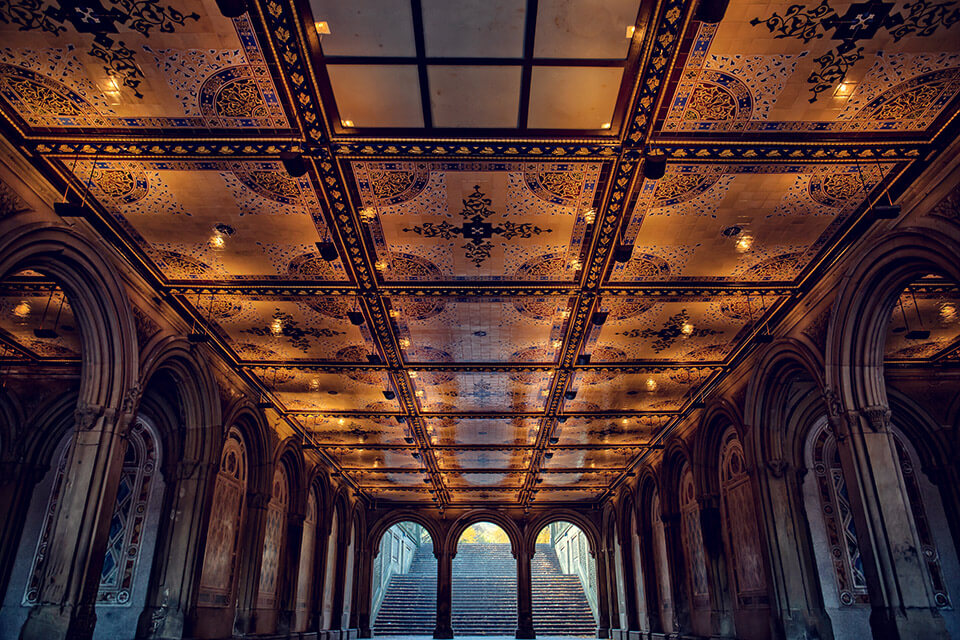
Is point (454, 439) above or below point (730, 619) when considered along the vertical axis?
above

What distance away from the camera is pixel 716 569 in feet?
41.1

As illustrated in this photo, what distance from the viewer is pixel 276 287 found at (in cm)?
867

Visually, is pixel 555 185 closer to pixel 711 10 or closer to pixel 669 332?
pixel 711 10

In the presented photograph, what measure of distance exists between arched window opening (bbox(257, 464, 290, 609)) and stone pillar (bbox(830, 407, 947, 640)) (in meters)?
10.9

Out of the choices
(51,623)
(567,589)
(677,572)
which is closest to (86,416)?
(51,623)

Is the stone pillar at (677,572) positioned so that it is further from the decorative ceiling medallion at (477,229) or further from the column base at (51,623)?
the column base at (51,623)

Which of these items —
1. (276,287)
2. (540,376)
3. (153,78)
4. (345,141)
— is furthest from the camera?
(540,376)

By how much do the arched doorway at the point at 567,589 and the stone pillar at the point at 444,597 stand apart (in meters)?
4.36

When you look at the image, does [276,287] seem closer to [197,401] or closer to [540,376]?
[197,401]

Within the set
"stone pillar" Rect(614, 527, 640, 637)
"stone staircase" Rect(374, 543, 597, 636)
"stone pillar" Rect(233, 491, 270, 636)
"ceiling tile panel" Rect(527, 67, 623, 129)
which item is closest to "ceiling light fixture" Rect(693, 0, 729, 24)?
"ceiling tile panel" Rect(527, 67, 623, 129)

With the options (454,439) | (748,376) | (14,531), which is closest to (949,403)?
(748,376)

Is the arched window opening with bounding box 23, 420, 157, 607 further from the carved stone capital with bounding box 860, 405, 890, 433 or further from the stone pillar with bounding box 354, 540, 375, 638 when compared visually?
the stone pillar with bounding box 354, 540, 375, 638

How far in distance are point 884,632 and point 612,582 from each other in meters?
15.9

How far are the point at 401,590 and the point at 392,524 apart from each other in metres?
5.64
